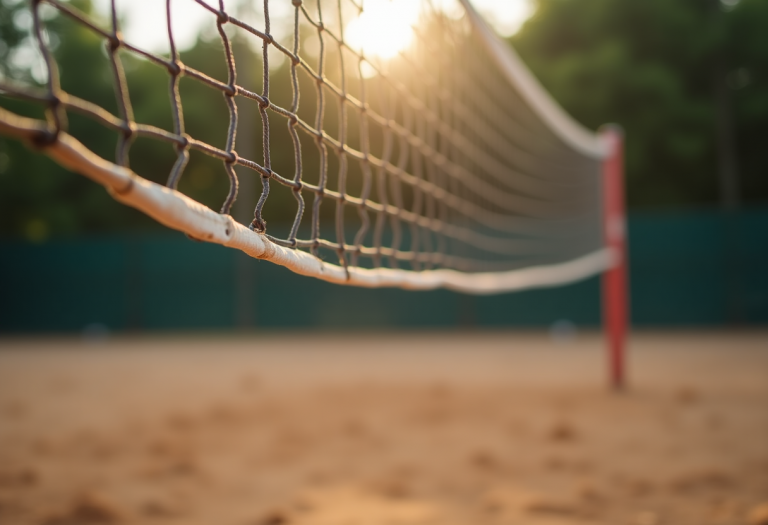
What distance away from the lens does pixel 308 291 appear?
10570mm

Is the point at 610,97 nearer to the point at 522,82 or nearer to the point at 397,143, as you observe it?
the point at 397,143

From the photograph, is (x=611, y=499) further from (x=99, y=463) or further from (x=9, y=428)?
(x=9, y=428)

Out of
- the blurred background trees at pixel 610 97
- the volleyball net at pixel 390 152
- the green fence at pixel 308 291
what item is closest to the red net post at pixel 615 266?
the volleyball net at pixel 390 152

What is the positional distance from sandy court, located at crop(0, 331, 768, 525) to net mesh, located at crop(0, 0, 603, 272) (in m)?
0.88

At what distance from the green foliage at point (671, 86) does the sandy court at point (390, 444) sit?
28.4 ft

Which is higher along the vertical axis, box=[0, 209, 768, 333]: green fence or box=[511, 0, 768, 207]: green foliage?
box=[511, 0, 768, 207]: green foliage

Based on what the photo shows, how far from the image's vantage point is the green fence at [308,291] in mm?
9625

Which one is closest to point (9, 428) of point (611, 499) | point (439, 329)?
point (611, 499)

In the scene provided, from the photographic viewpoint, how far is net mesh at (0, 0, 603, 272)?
116 centimetres

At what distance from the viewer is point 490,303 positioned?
10.1 metres

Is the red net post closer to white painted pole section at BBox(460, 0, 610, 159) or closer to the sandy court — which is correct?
white painted pole section at BBox(460, 0, 610, 159)

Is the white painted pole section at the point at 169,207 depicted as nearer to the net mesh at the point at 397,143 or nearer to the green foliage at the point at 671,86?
Result: the net mesh at the point at 397,143

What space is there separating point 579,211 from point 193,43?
1195cm

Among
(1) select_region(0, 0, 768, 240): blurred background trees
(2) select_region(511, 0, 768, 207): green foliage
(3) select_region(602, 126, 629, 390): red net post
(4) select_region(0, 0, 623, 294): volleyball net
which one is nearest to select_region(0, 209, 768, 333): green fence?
(4) select_region(0, 0, 623, 294): volleyball net
